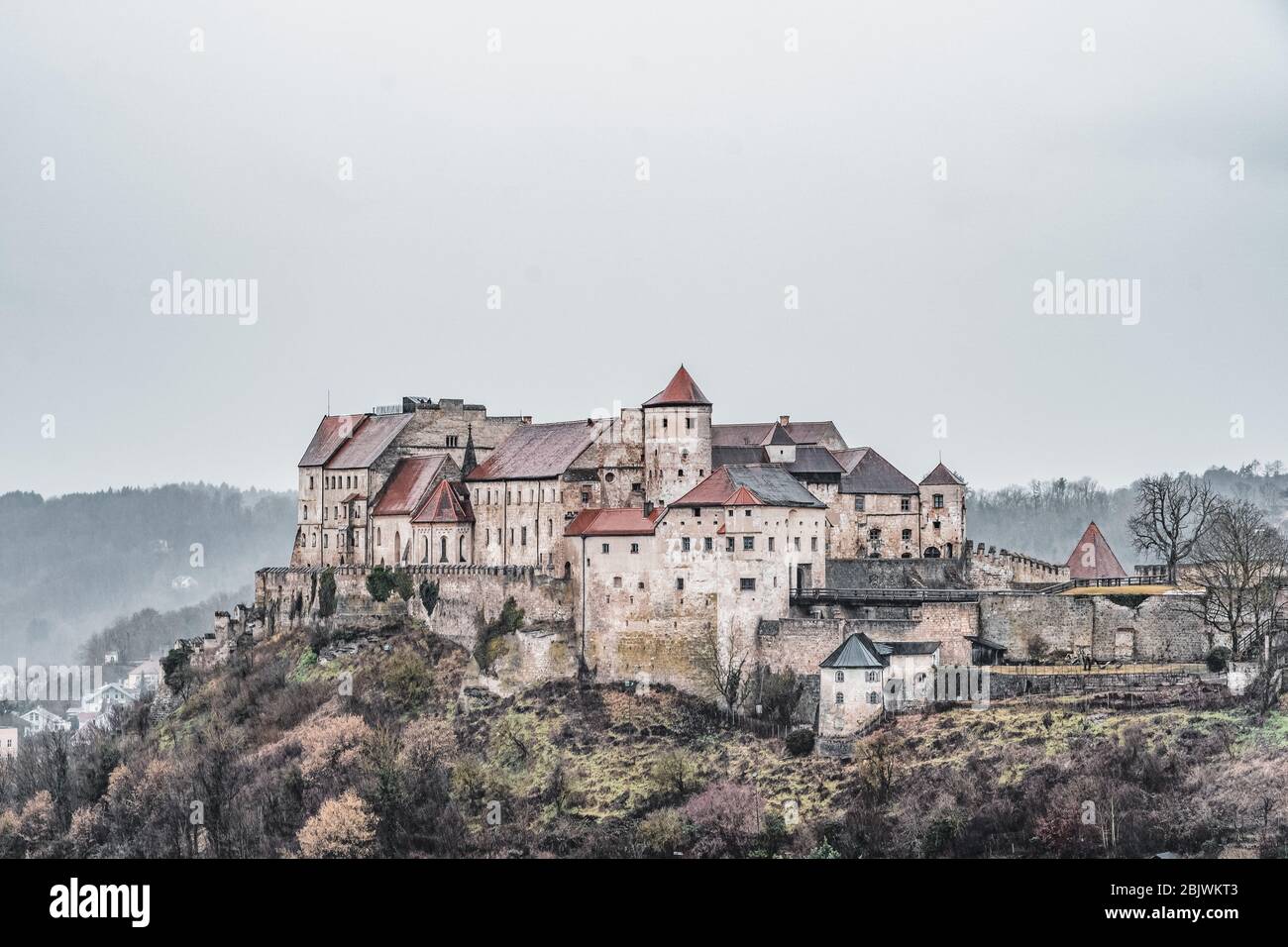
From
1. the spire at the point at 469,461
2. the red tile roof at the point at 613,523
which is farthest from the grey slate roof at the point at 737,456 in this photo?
the spire at the point at 469,461

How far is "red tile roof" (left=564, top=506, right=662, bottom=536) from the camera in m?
60.9

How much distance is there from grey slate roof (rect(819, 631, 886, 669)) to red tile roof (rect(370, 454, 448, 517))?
21.3 metres

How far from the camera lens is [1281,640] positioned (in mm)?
56625

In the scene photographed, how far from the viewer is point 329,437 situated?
82.2m

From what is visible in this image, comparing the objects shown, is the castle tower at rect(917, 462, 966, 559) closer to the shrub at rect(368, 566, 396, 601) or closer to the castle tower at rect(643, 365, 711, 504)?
the castle tower at rect(643, 365, 711, 504)

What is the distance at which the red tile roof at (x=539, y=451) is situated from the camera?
66.3 m

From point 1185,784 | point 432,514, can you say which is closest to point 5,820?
point 432,514

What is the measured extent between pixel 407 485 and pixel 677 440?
14541 mm

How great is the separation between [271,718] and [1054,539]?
4405 inches

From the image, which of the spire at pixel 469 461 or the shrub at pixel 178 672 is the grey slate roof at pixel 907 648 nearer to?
Answer: the spire at pixel 469 461

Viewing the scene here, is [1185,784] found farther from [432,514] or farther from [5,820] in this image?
[5,820]
